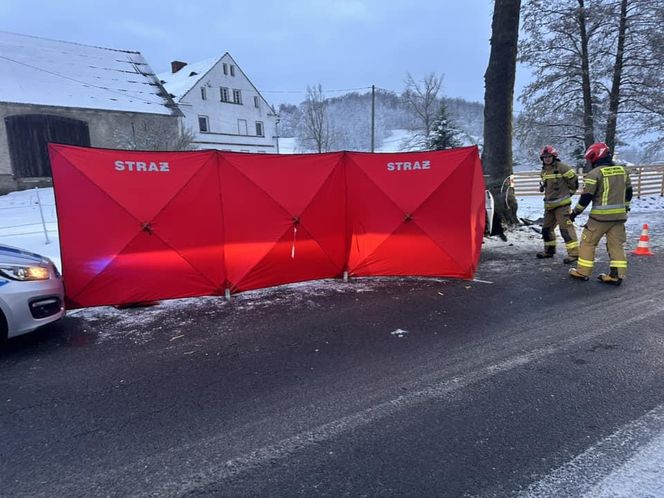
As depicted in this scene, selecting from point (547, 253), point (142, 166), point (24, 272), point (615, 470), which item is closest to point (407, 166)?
point (547, 253)

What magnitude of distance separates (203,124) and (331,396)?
3657cm

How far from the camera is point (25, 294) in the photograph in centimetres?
423

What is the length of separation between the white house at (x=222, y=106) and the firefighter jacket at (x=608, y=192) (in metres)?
31.9

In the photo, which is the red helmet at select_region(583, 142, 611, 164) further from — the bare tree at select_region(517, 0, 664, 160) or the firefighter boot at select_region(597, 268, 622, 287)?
the bare tree at select_region(517, 0, 664, 160)

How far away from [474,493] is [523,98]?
21459 millimetres

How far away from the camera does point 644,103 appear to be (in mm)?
17234

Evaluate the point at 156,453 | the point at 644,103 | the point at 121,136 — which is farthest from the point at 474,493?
the point at 121,136

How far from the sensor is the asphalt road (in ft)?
7.83

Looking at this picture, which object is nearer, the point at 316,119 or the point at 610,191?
the point at 610,191

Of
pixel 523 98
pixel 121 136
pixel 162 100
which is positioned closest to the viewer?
pixel 523 98

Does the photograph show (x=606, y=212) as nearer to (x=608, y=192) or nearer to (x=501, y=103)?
(x=608, y=192)

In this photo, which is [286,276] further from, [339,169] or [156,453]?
[156,453]

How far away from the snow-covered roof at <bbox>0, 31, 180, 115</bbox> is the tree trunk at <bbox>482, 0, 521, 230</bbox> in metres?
21.9

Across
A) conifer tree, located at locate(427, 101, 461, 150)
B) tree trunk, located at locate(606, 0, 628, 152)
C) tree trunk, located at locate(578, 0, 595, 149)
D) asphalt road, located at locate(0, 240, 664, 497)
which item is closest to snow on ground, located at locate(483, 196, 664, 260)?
asphalt road, located at locate(0, 240, 664, 497)
